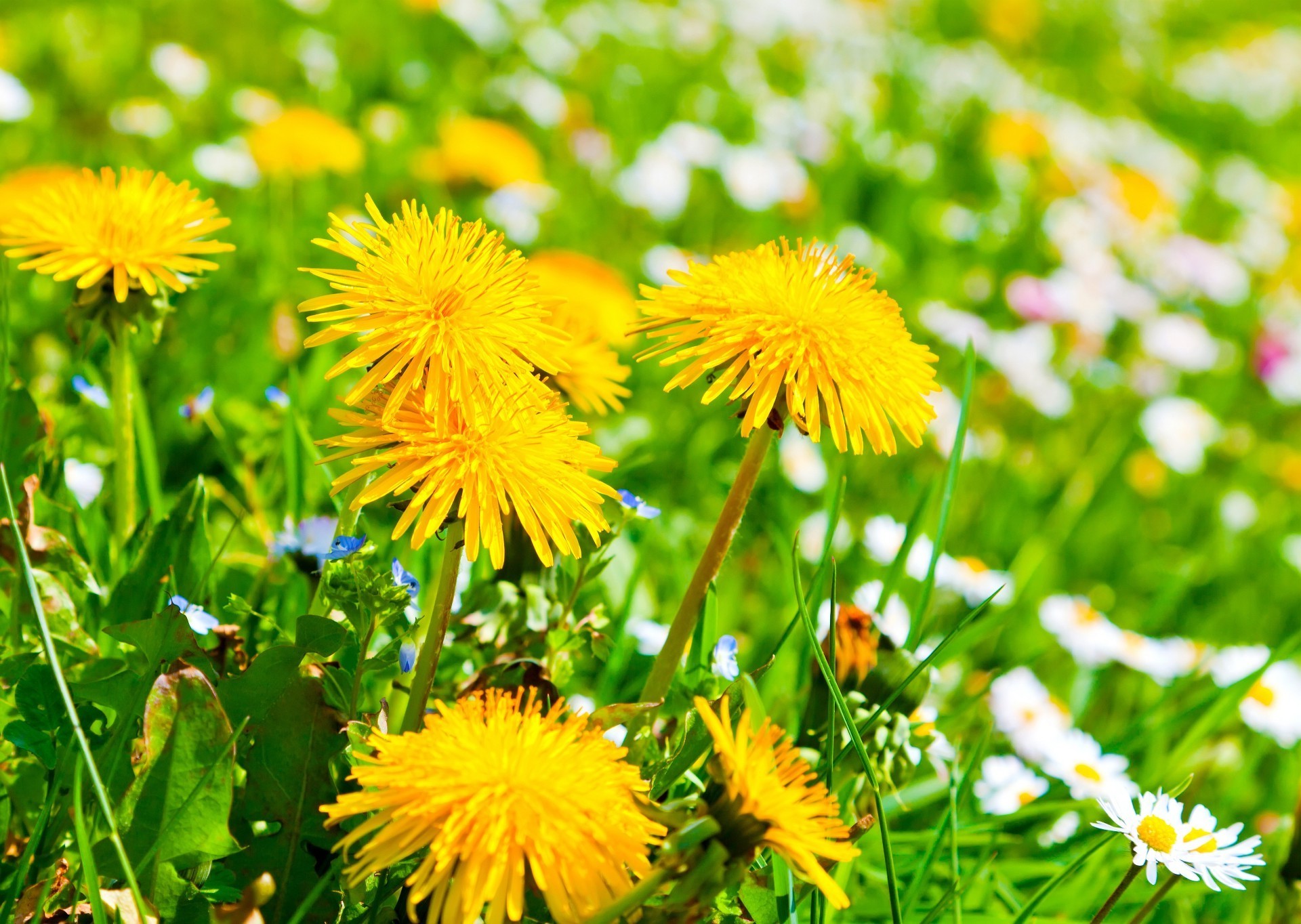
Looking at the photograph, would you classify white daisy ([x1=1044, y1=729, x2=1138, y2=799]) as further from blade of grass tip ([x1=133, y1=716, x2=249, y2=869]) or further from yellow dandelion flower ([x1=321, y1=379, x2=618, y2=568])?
blade of grass tip ([x1=133, y1=716, x2=249, y2=869])

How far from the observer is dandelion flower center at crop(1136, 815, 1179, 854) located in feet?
3.50

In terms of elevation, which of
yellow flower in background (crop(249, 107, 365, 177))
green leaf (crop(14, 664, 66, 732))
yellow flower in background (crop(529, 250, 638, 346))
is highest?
yellow flower in background (crop(249, 107, 365, 177))

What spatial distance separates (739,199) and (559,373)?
2.17 metres

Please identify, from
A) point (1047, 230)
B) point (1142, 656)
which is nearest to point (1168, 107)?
point (1047, 230)

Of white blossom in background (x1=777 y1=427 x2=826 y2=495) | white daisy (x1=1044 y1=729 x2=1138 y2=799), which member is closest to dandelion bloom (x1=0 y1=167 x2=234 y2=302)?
white daisy (x1=1044 y1=729 x2=1138 y2=799)

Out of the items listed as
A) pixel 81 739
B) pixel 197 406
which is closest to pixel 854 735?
pixel 81 739

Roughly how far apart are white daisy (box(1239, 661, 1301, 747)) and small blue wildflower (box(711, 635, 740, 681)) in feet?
3.40

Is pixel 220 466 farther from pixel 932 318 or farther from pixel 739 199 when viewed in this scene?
pixel 739 199

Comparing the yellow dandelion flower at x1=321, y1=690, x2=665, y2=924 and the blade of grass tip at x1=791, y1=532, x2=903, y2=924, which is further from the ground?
the blade of grass tip at x1=791, y1=532, x2=903, y2=924

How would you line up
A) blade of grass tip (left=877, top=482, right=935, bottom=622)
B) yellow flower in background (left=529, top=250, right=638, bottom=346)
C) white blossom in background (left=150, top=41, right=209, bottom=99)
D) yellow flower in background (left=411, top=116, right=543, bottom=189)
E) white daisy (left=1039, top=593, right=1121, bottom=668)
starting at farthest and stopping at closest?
white blossom in background (left=150, top=41, right=209, bottom=99) → yellow flower in background (left=411, top=116, right=543, bottom=189) → yellow flower in background (left=529, top=250, right=638, bottom=346) → white daisy (left=1039, top=593, right=1121, bottom=668) → blade of grass tip (left=877, top=482, right=935, bottom=622)

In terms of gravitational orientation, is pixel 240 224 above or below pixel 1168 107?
below

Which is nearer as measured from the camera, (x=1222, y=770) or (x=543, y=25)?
(x=1222, y=770)

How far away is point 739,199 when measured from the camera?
330cm

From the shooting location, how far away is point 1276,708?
1.89m
